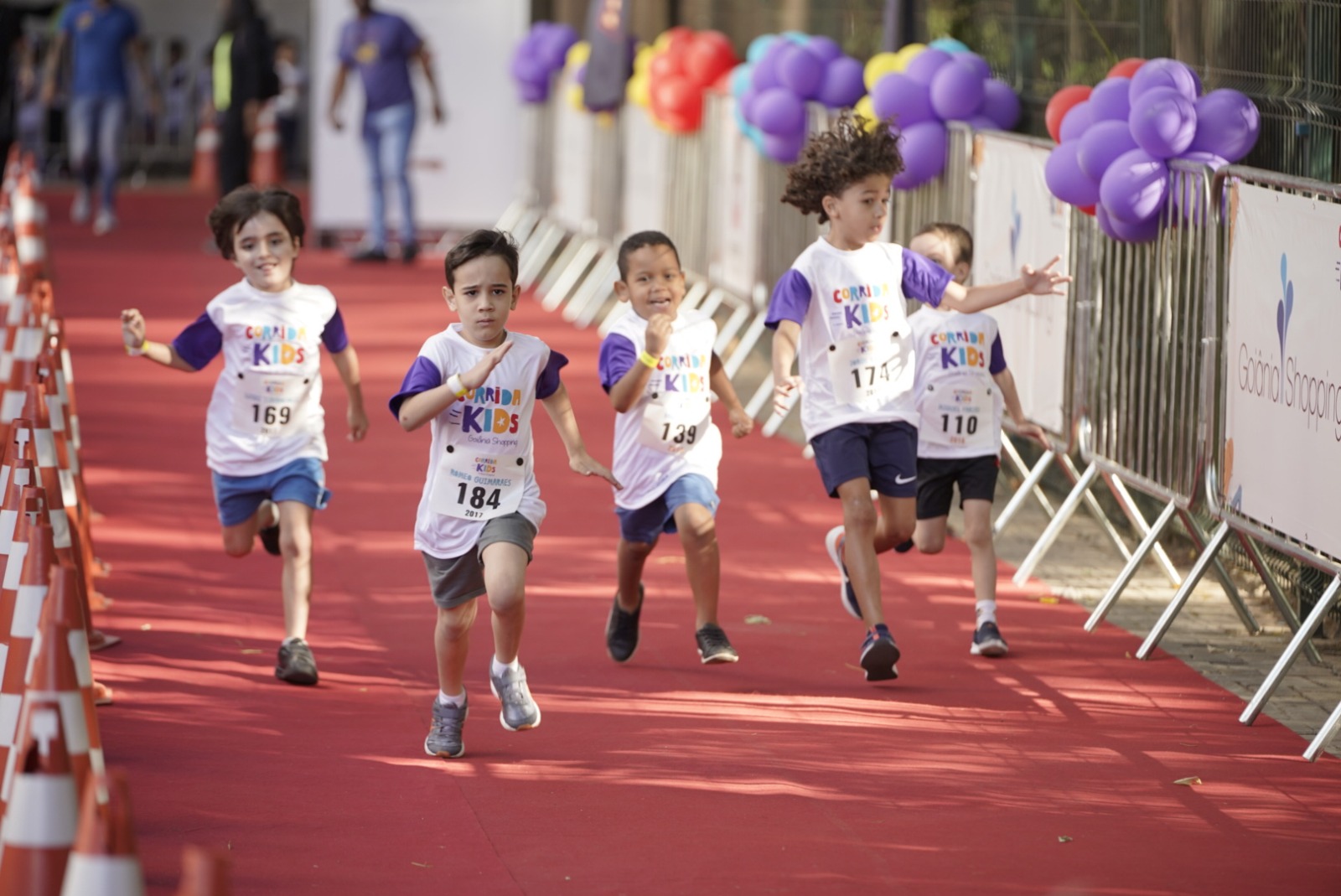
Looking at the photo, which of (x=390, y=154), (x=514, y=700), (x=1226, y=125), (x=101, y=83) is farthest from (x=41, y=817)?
(x=101, y=83)

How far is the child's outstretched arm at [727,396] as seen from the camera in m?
7.07

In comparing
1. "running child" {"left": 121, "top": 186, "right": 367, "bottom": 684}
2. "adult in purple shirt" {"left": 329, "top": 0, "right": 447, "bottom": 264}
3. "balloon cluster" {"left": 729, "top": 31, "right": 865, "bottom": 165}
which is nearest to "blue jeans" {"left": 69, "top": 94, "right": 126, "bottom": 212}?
"adult in purple shirt" {"left": 329, "top": 0, "right": 447, "bottom": 264}

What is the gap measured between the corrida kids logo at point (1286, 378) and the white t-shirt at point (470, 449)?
2511 millimetres

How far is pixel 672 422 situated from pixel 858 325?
2.53 ft

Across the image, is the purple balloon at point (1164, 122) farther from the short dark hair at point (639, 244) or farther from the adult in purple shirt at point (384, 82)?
the adult in purple shirt at point (384, 82)

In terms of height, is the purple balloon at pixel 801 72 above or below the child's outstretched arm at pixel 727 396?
above

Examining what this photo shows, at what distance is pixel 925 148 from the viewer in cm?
1071

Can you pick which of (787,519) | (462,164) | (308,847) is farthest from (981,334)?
(462,164)

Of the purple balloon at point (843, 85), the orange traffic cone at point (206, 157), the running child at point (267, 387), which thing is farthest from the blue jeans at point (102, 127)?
the running child at point (267, 387)

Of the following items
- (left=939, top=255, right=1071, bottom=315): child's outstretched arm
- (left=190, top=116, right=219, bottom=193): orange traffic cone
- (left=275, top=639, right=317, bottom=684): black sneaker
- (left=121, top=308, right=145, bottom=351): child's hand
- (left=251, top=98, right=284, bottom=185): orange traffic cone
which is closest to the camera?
(left=121, top=308, right=145, bottom=351): child's hand

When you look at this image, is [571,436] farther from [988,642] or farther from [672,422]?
[988,642]

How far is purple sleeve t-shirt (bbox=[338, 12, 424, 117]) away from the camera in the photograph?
20.7 metres

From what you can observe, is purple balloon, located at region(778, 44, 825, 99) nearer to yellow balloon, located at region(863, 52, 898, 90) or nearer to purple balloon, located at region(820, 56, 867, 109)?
purple balloon, located at region(820, 56, 867, 109)

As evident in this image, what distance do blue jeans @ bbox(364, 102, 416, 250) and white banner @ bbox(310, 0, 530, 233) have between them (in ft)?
2.34
